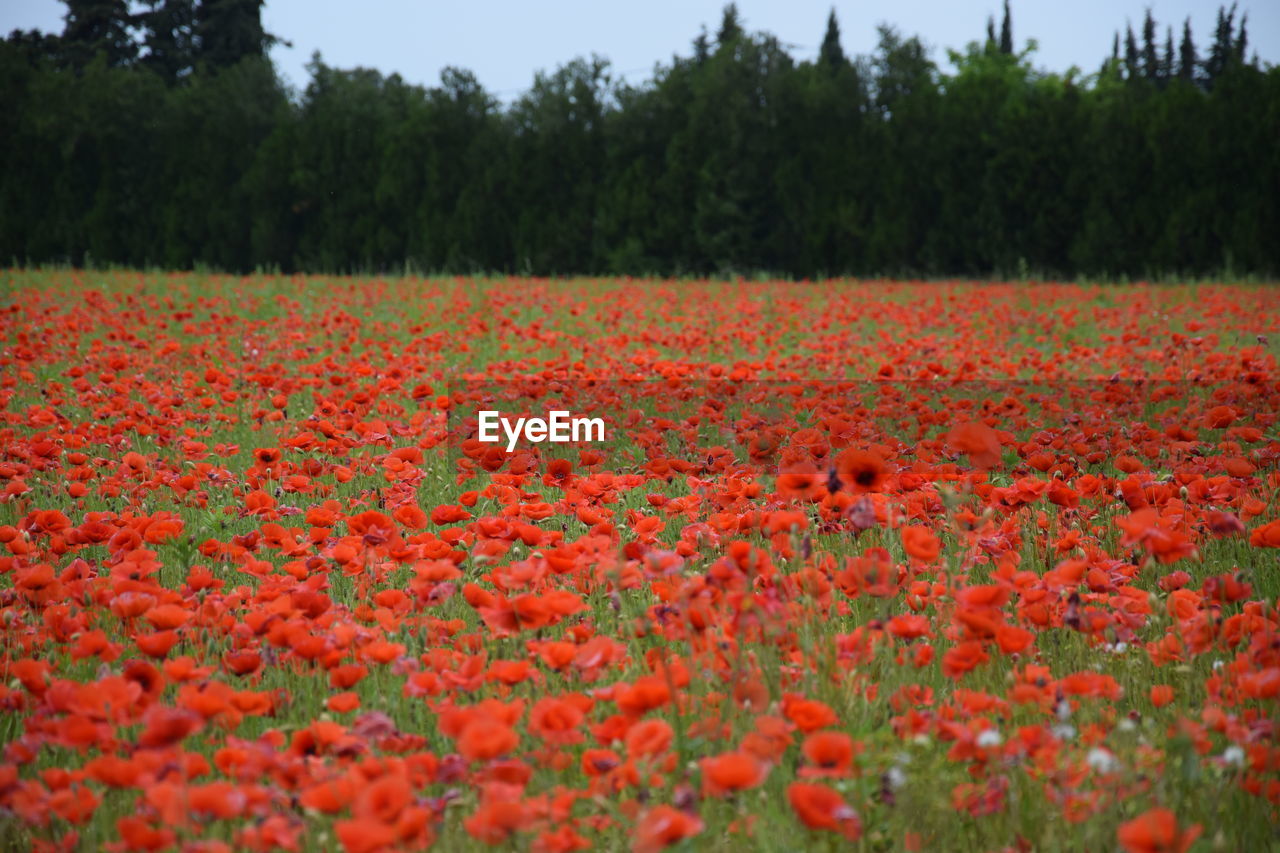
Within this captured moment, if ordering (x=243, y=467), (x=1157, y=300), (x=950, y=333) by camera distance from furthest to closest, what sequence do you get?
1. (x=1157, y=300)
2. (x=950, y=333)
3. (x=243, y=467)

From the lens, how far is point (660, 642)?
2.27m

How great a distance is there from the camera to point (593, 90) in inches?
701

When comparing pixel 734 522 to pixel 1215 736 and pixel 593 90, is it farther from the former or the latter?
pixel 593 90

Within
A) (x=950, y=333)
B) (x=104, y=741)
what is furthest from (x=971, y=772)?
(x=950, y=333)

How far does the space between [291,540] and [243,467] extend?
1.94 meters

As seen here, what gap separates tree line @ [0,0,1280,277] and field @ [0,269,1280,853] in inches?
456

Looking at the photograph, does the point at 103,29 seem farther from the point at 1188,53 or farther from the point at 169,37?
the point at 1188,53

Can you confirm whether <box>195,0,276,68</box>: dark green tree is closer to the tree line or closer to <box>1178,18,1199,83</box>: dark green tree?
the tree line

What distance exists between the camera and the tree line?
47.4 ft

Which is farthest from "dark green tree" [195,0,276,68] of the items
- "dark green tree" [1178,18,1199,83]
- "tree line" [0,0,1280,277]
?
"dark green tree" [1178,18,1199,83]

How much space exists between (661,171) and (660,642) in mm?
15703

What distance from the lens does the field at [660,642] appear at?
4.52 ft

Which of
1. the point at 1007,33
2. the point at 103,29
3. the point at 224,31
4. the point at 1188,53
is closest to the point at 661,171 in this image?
the point at 224,31

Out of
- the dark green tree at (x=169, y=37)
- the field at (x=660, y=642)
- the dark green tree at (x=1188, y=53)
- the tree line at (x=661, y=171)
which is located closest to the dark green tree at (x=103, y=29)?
the dark green tree at (x=169, y=37)
